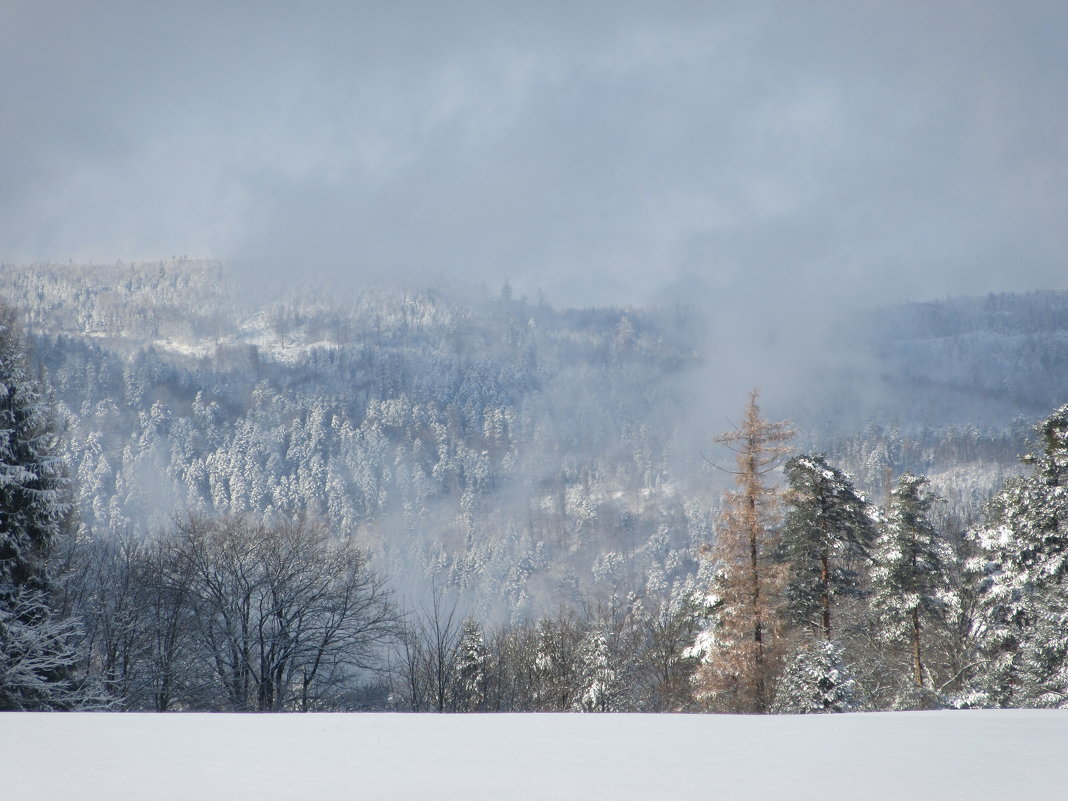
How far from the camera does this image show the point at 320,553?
3253 cm

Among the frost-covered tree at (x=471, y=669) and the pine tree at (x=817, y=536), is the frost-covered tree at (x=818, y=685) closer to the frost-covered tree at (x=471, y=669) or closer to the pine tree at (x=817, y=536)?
the pine tree at (x=817, y=536)

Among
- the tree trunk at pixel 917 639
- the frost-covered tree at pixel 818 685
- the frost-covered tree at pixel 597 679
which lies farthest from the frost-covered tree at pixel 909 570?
the frost-covered tree at pixel 597 679

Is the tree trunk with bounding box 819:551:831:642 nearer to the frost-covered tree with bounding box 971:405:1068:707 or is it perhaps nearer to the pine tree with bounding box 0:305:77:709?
the frost-covered tree with bounding box 971:405:1068:707

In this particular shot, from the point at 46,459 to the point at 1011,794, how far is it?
18.2 metres

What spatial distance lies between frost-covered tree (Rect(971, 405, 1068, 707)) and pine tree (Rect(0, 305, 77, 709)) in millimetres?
24671

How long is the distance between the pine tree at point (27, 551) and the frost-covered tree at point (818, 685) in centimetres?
1660

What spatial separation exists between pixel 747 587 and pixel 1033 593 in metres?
9.55

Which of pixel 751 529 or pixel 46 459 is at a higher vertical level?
pixel 46 459

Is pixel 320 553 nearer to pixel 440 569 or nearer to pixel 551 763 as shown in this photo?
pixel 551 763

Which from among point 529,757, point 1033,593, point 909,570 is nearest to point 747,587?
point 1033,593

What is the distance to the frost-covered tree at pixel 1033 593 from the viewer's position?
792 inches

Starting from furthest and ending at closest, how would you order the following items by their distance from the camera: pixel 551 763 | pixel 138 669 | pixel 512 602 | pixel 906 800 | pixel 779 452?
pixel 512 602 → pixel 138 669 → pixel 779 452 → pixel 551 763 → pixel 906 800

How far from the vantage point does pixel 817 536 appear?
981 inches

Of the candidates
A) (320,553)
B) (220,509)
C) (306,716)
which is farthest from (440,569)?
(306,716)
